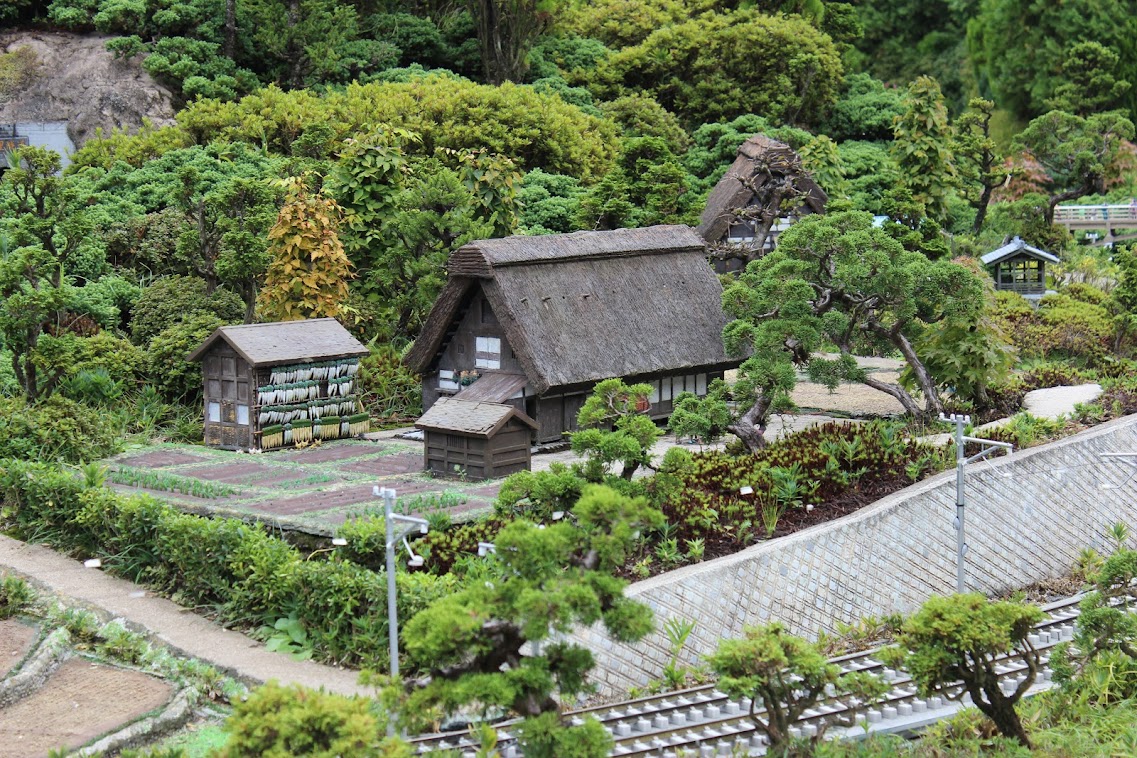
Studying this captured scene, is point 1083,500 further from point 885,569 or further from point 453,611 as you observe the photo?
point 453,611

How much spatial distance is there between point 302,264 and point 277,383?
3.90 metres

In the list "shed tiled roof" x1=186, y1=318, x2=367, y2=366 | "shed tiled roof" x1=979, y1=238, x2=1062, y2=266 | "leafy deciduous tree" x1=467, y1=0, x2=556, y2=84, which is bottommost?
"shed tiled roof" x1=186, y1=318, x2=367, y2=366

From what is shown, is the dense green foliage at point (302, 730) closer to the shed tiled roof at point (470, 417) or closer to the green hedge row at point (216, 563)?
the green hedge row at point (216, 563)

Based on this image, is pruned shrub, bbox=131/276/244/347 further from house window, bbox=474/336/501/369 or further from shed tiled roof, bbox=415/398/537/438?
shed tiled roof, bbox=415/398/537/438

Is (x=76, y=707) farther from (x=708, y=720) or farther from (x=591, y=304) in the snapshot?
(x=591, y=304)

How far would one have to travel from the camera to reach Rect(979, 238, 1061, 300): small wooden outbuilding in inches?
1410

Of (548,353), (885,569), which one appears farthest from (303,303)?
(885,569)

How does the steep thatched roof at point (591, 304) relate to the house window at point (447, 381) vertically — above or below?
above

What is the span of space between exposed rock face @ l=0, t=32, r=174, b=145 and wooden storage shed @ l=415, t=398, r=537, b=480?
65.1 feet

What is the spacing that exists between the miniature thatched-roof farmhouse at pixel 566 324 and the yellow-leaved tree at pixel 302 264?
305 cm

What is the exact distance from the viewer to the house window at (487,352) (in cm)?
2492

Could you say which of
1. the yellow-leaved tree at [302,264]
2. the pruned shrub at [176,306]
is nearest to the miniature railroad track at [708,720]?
the yellow-leaved tree at [302,264]

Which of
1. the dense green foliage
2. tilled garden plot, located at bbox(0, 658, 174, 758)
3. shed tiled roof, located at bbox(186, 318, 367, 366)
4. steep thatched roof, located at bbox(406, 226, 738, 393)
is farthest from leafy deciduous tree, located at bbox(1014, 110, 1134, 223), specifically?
the dense green foliage

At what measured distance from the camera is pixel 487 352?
988 inches
